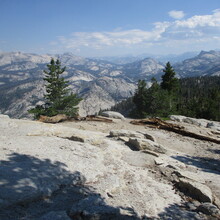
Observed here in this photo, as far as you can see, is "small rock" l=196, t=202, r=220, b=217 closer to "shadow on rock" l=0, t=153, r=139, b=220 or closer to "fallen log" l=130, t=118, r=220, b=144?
"shadow on rock" l=0, t=153, r=139, b=220

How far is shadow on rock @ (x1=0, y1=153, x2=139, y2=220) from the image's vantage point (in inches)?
231

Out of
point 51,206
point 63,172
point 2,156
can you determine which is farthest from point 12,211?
point 2,156

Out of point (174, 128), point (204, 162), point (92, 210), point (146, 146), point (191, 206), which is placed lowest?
point (204, 162)

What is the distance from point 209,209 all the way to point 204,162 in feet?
20.4

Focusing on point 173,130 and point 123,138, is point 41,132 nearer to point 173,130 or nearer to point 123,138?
point 123,138

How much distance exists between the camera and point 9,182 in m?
6.73

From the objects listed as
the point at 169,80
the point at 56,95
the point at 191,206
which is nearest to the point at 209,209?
the point at 191,206

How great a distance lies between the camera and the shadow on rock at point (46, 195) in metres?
5.86

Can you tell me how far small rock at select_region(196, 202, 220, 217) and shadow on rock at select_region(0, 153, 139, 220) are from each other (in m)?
2.64

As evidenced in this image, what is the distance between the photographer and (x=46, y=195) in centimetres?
673

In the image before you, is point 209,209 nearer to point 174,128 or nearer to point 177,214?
point 177,214

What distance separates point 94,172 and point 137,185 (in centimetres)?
205

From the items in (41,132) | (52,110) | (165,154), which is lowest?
(52,110)

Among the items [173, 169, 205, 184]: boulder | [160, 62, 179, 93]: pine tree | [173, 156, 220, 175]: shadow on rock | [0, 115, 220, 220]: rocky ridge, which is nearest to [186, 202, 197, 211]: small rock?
[0, 115, 220, 220]: rocky ridge
